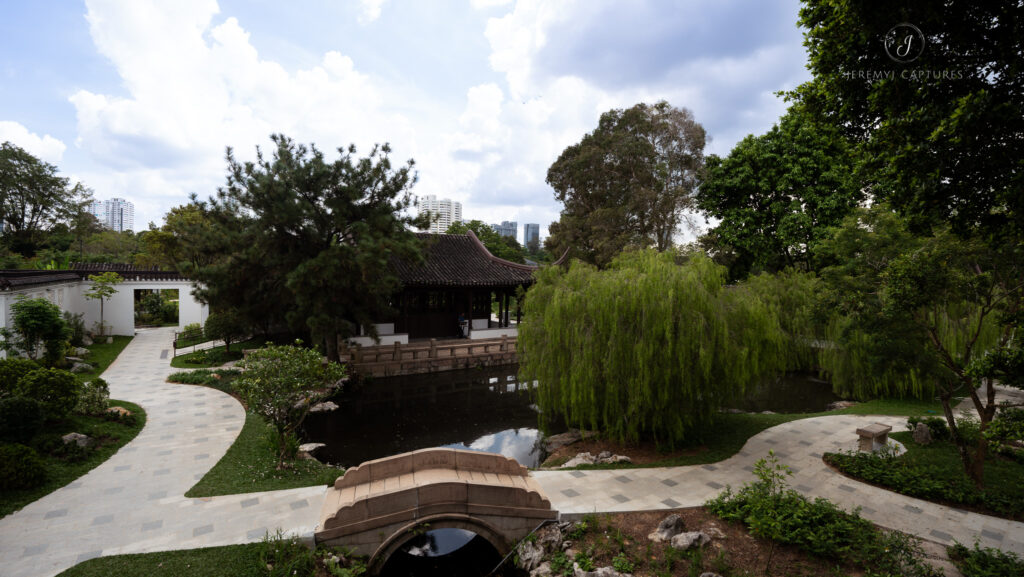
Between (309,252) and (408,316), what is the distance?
5561 mm

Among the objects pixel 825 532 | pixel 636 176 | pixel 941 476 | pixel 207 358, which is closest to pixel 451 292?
pixel 207 358

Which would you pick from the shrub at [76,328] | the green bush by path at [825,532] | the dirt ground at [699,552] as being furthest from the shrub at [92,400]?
the green bush by path at [825,532]

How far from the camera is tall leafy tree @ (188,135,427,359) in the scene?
12133 millimetres

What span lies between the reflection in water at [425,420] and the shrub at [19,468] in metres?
3.99

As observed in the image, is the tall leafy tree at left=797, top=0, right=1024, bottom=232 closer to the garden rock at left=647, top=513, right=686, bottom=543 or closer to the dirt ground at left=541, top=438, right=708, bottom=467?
the garden rock at left=647, top=513, right=686, bottom=543

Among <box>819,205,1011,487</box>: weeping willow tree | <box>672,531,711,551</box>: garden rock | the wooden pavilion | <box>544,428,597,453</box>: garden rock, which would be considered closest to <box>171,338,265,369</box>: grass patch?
the wooden pavilion

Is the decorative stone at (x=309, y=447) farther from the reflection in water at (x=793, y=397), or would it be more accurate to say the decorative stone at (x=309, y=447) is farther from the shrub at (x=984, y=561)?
the reflection in water at (x=793, y=397)

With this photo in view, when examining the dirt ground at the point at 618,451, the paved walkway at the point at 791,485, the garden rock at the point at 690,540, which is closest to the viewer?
the garden rock at the point at 690,540

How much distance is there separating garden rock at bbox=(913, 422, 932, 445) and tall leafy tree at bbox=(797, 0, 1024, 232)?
5512 millimetres

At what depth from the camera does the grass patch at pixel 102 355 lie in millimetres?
12847

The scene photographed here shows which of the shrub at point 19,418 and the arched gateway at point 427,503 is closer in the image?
the arched gateway at point 427,503

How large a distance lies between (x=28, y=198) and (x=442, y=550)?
3157cm

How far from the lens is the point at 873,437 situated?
791cm

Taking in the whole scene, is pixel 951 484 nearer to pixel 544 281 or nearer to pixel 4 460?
pixel 544 281
